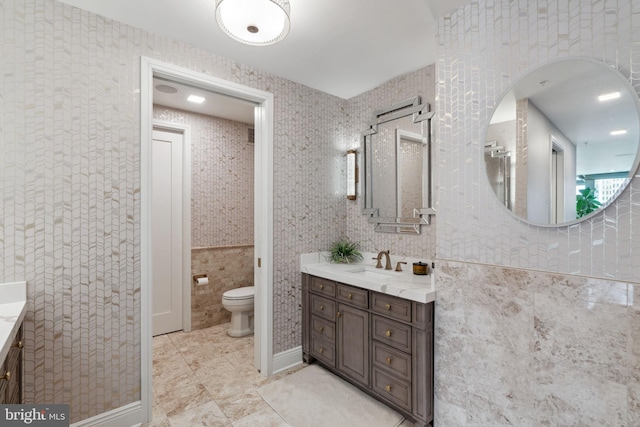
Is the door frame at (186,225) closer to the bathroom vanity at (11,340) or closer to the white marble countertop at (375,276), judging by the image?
the white marble countertop at (375,276)

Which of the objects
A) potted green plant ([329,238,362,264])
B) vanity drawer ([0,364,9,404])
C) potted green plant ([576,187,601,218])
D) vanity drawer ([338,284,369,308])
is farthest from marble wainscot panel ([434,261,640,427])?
vanity drawer ([0,364,9,404])

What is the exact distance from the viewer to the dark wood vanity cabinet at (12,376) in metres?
1.22

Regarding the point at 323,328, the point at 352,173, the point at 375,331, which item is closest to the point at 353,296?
the point at 375,331

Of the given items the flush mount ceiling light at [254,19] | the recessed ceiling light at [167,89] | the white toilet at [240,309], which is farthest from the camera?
the white toilet at [240,309]

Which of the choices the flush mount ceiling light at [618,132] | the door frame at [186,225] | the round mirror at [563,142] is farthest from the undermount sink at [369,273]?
the door frame at [186,225]

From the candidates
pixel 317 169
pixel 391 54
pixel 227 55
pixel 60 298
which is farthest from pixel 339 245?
pixel 60 298

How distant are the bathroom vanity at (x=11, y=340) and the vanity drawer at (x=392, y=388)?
1.91 meters

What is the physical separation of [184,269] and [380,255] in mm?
2253

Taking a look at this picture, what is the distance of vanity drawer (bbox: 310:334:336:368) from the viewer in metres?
2.48

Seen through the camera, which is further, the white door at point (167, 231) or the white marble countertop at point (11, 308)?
the white door at point (167, 231)

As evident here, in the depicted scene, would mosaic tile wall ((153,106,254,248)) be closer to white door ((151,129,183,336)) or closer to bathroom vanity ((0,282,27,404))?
white door ((151,129,183,336))

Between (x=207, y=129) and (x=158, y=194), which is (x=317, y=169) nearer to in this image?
(x=207, y=129)

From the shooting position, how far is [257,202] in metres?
2.63

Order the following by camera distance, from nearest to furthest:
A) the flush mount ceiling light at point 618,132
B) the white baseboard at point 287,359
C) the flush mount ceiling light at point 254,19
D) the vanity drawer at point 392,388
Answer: the flush mount ceiling light at point 618,132
the flush mount ceiling light at point 254,19
the vanity drawer at point 392,388
the white baseboard at point 287,359
